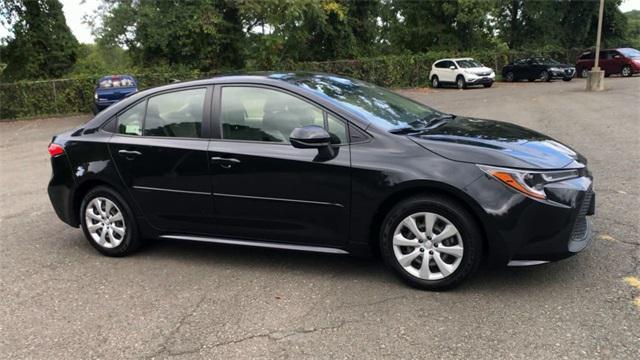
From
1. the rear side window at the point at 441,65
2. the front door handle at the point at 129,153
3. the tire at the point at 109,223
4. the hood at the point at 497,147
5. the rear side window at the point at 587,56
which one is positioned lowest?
the tire at the point at 109,223

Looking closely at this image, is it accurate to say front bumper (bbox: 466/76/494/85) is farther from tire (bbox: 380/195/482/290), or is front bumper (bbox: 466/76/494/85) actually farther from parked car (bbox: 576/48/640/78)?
tire (bbox: 380/195/482/290)

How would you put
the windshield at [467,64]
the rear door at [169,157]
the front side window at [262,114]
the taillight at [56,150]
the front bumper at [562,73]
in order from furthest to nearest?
the front bumper at [562,73]
the windshield at [467,64]
the taillight at [56,150]
the rear door at [169,157]
the front side window at [262,114]

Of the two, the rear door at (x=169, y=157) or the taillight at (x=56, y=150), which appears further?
the taillight at (x=56, y=150)

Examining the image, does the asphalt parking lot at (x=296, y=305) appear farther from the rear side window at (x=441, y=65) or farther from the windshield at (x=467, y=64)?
the rear side window at (x=441, y=65)

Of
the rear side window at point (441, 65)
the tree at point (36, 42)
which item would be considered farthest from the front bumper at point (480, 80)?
the tree at point (36, 42)

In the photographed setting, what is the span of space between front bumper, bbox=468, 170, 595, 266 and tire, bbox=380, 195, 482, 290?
0.46 feet

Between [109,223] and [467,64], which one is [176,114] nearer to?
[109,223]

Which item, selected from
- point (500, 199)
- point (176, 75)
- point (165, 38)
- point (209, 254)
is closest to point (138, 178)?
point (209, 254)

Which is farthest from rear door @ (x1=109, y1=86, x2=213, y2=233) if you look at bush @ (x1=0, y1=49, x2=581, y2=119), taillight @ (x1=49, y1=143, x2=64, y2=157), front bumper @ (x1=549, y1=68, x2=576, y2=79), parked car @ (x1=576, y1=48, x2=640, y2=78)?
parked car @ (x1=576, y1=48, x2=640, y2=78)

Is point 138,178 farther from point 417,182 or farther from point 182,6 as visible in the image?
point 182,6

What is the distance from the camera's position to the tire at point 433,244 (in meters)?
3.80

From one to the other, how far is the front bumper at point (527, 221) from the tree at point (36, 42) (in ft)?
98.9

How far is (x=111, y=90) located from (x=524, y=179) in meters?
19.4

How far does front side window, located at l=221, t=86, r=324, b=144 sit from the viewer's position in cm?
432
